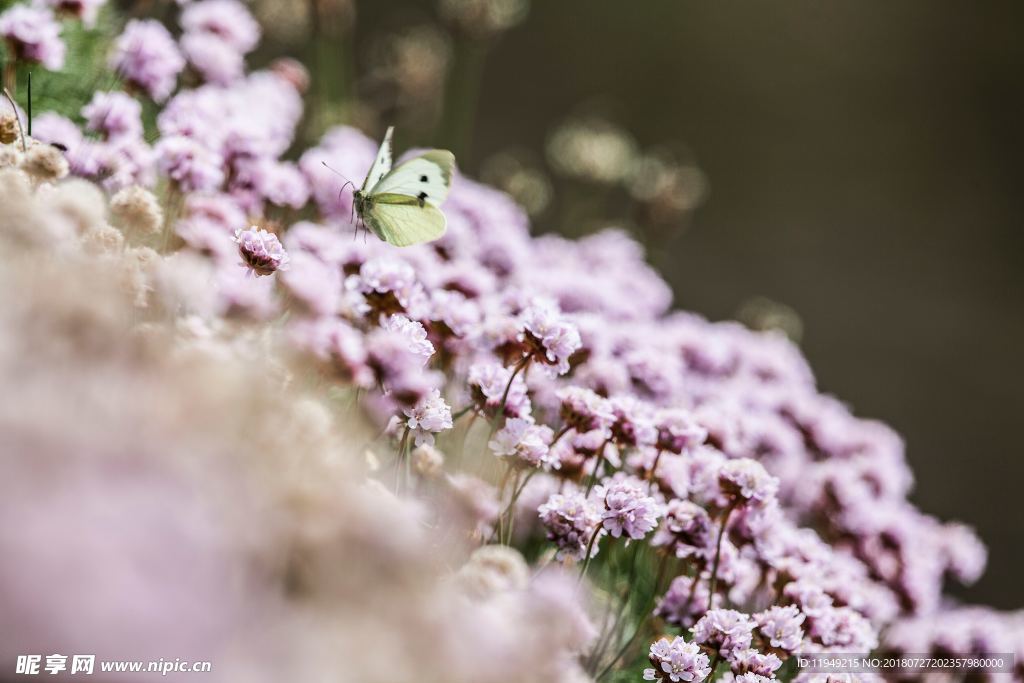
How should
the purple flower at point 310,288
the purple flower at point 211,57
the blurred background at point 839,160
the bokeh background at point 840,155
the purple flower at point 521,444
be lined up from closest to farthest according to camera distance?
the purple flower at point 310,288
the purple flower at point 521,444
the purple flower at point 211,57
the blurred background at point 839,160
the bokeh background at point 840,155

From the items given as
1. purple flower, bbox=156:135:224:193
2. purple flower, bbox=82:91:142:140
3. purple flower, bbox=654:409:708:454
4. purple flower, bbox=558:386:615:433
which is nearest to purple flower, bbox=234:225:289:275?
purple flower, bbox=156:135:224:193

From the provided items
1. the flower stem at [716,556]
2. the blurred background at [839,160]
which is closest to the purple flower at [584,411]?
the flower stem at [716,556]

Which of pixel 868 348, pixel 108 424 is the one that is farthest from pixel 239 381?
pixel 868 348

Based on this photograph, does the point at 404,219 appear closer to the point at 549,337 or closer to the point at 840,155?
the point at 549,337

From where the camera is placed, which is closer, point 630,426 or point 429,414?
point 429,414

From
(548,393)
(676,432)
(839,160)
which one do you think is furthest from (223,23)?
(839,160)

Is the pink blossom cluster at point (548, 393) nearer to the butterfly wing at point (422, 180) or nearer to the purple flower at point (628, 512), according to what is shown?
the purple flower at point (628, 512)

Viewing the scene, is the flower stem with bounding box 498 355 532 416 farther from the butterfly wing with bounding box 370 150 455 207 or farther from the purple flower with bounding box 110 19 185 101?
the purple flower with bounding box 110 19 185 101
